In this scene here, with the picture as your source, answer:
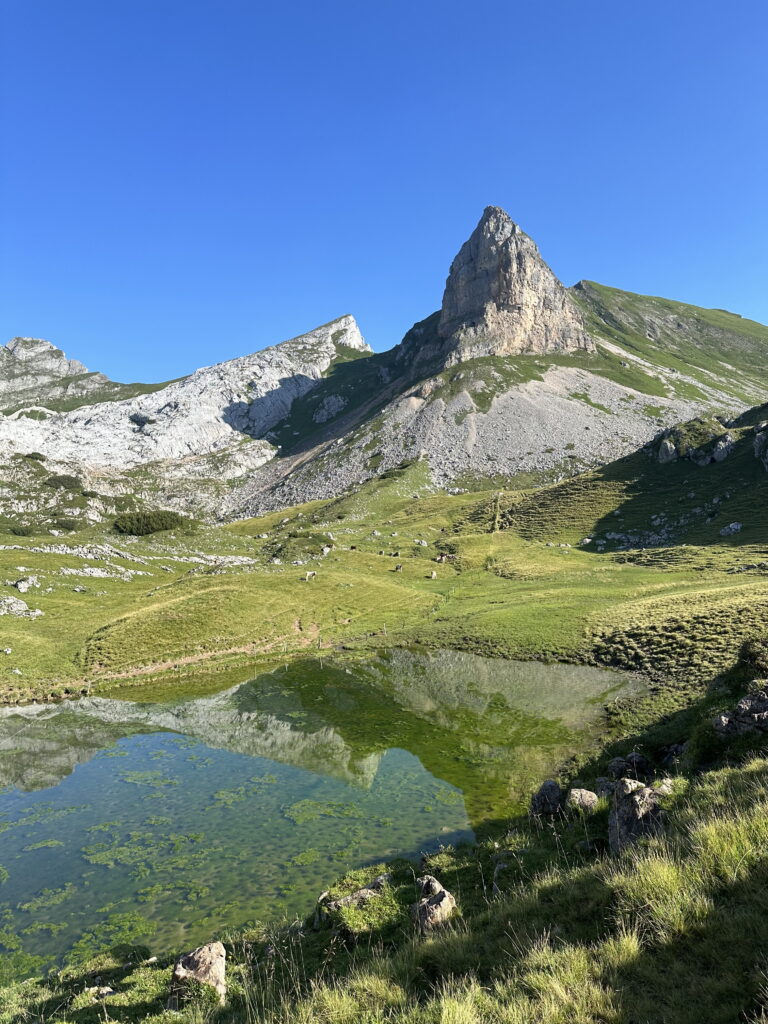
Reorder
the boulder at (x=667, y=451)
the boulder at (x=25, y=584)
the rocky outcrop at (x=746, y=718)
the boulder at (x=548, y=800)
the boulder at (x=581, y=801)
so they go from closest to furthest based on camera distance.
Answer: the rocky outcrop at (x=746, y=718), the boulder at (x=581, y=801), the boulder at (x=548, y=800), the boulder at (x=25, y=584), the boulder at (x=667, y=451)

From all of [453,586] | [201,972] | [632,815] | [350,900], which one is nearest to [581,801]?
[632,815]

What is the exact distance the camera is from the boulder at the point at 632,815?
12672mm

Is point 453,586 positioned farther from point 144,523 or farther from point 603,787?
point 144,523

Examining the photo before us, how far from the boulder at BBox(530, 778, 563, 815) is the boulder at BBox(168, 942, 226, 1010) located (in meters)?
11.6

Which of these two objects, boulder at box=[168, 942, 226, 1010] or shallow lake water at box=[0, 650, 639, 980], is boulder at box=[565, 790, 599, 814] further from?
boulder at box=[168, 942, 226, 1010]

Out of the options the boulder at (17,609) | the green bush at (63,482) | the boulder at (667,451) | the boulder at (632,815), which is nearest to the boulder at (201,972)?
the boulder at (632,815)

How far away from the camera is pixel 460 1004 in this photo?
22.8ft

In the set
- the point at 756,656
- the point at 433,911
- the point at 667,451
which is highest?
the point at 667,451

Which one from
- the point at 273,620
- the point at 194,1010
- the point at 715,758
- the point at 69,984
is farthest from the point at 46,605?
the point at 715,758

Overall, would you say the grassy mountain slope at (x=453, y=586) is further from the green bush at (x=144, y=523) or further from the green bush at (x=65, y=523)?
the green bush at (x=65, y=523)

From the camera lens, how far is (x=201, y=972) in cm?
1123

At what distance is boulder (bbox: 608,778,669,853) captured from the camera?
41.6 ft

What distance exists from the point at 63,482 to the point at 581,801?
182973 mm

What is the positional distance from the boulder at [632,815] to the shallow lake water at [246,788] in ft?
29.4
